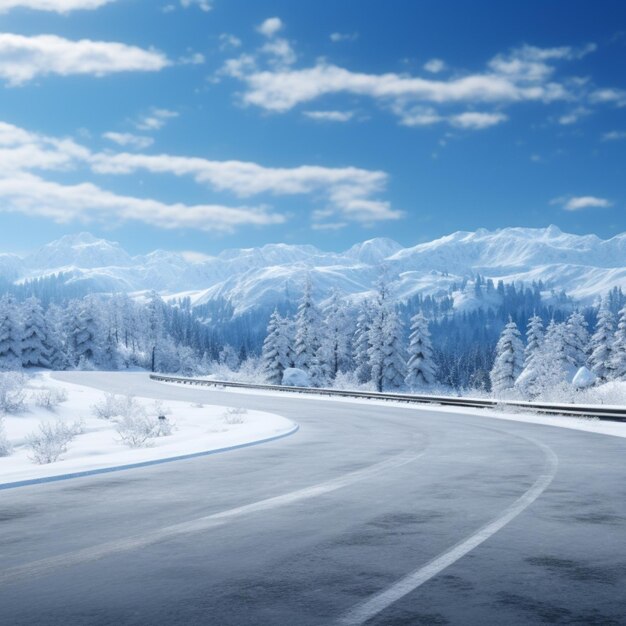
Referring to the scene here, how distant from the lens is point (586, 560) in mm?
5684

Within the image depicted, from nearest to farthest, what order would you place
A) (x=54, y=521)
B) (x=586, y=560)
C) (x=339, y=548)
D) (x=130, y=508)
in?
(x=586, y=560), (x=339, y=548), (x=54, y=521), (x=130, y=508)

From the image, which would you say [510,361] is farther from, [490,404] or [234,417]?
[234,417]

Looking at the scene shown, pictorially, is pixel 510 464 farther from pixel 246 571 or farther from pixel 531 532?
pixel 246 571

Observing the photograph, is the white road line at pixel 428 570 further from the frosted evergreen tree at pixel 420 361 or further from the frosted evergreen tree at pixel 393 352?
the frosted evergreen tree at pixel 420 361

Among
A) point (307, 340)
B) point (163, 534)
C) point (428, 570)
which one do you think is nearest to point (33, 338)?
point (307, 340)

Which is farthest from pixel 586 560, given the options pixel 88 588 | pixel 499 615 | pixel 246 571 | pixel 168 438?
pixel 168 438

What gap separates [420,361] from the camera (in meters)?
70.6

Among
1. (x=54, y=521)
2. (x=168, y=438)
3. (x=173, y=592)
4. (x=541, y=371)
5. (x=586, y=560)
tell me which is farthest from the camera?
(x=541, y=371)

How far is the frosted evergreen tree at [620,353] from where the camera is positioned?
62750mm

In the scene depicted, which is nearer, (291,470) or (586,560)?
(586,560)

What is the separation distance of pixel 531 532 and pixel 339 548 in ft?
6.67

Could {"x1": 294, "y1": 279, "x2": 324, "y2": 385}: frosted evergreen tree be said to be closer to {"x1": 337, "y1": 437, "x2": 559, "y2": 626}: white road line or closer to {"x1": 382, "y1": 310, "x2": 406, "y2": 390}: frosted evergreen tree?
{"x1": 382, "y1": 310, "x2": 406, "y2": 390}: frosted evergreen tree

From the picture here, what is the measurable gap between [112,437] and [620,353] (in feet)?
179

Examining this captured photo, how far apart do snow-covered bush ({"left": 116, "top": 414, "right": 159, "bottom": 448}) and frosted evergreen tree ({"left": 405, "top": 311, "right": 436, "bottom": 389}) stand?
49.6m
